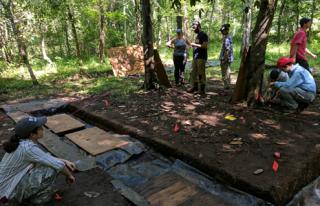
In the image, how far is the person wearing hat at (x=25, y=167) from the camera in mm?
2740

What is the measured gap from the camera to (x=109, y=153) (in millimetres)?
4098

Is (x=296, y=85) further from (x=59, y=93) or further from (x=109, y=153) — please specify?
(x=59, y=93)

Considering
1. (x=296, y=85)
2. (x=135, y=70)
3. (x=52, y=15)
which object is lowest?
(x=135, y=70)

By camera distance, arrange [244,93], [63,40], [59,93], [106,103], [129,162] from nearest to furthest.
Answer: [129,162], [244,93], [106,103], [59,93], [63,40]

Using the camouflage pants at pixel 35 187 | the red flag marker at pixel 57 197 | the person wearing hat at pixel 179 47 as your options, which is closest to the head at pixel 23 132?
the camouflage pants at pixel 35 187

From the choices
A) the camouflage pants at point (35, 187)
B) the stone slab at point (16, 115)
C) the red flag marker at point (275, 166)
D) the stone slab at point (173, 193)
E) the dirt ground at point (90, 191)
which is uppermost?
the camouflage pants at point (35, 187)

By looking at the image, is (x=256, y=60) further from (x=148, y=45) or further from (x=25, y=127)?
(x=25, y=127)

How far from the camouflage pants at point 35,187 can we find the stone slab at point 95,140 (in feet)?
3.91

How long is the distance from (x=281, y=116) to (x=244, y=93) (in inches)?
36.1

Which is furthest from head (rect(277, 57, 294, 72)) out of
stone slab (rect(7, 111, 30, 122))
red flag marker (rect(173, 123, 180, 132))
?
stone slab (rect(7, 111, 30, 122))

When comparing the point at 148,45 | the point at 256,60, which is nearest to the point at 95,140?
the point at 256,60

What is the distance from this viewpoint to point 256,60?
211 inches

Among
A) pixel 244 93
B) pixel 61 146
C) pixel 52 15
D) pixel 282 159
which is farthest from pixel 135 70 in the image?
pixel 282 159

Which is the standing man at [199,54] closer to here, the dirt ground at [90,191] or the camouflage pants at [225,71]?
the camouflage pants at [225,71]
